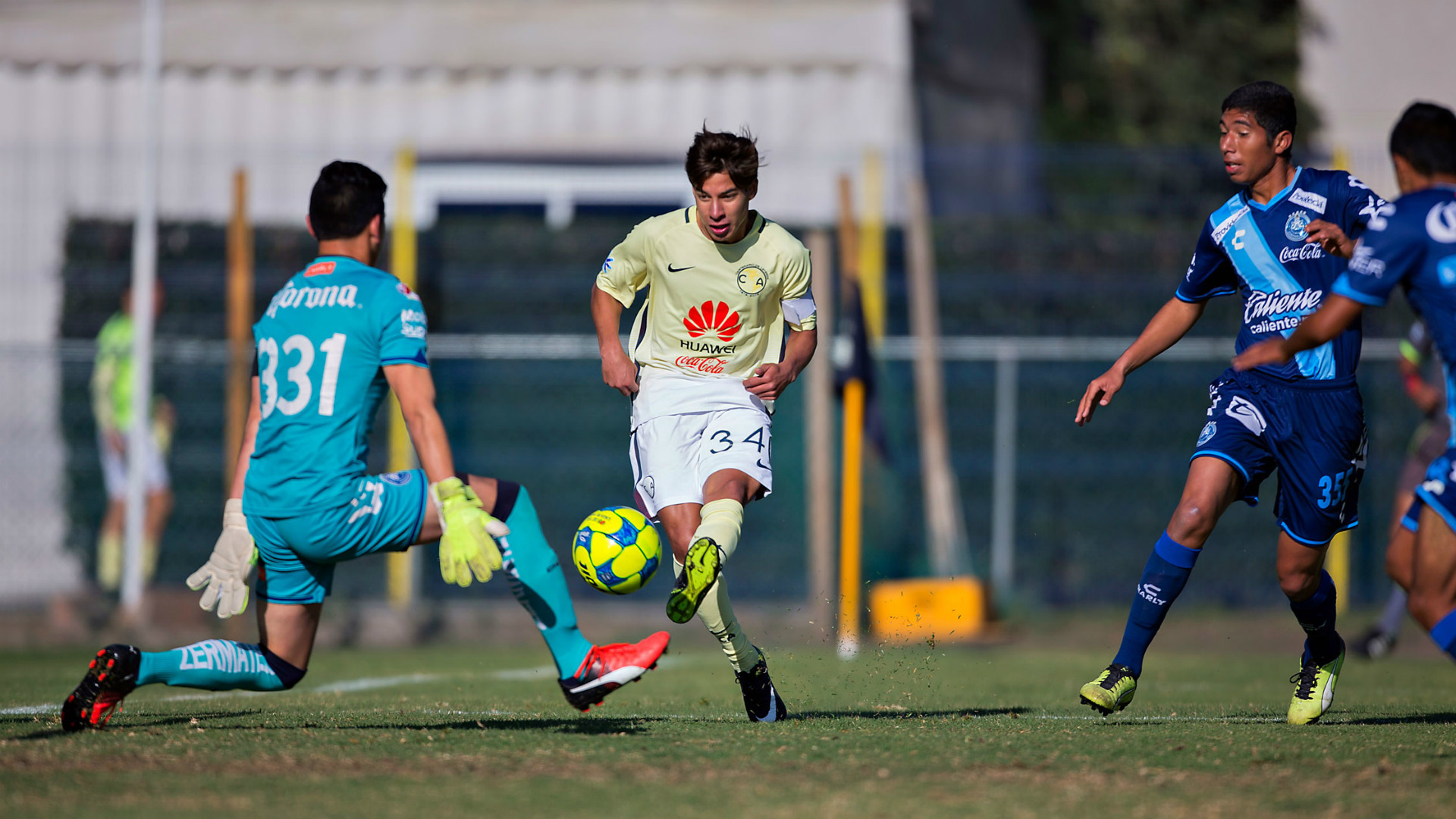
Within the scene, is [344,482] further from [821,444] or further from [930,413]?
[930,413]

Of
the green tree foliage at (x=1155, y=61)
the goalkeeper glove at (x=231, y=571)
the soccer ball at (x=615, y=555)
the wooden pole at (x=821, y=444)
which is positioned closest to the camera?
the goalkeeper glove at (x=231, y=571)

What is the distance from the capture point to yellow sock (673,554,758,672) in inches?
217

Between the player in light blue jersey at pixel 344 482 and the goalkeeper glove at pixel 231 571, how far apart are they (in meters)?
0.12

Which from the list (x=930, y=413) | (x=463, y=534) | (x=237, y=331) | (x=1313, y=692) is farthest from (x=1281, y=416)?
(x=237, y=331)

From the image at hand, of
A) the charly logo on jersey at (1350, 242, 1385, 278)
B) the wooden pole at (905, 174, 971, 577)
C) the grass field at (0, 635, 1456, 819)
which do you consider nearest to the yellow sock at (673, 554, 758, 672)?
the grass field at (0, 635, 1456, 819)

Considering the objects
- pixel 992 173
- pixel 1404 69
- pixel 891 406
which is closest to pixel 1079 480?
pixel 891 406

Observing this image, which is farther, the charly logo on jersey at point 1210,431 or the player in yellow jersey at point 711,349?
→ the charly logo on jersey at point 1210,431

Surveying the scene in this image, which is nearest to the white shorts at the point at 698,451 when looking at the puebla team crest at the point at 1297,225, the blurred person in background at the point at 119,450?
the puebla team crest at the point at 1297,225

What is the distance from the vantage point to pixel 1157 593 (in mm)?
5809

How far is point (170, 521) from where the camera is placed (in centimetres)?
1204

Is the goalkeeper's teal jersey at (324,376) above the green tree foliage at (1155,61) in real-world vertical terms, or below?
below

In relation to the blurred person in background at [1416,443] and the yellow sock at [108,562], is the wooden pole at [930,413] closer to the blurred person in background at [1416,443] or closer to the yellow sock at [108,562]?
the blurred person in background at [1416,443]

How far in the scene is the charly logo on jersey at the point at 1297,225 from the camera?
5.73 meters

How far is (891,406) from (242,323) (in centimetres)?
534
